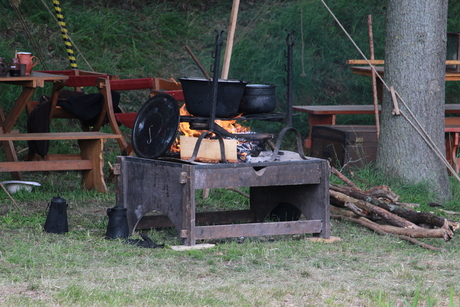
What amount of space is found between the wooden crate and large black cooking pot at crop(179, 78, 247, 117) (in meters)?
2.62

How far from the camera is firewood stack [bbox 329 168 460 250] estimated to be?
4859 mm

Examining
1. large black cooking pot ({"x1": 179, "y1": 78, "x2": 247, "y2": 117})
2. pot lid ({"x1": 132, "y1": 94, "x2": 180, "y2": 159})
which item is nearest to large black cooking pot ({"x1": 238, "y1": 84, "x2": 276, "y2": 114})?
large black cooking pot ({"x1": 179, "y1": 78, "x2": 247, "y2": 117})

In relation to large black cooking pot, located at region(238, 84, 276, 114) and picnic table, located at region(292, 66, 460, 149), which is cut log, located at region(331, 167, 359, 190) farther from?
picnic table, located at region(292, 66, 460, 149)

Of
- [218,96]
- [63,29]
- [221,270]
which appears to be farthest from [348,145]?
[63,29]

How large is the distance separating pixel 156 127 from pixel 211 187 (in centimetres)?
64

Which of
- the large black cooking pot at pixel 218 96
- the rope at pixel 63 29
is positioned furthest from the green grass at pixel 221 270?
the rope at pixel 63 29

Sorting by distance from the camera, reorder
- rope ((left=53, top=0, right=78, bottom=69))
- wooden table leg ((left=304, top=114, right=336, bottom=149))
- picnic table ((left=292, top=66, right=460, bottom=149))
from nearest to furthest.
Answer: picnic table ((left=292, top=66, right=460, bottom=149)), wooden table leg ((left=304, top=114, right=336, bottom=149)), rope ((left=53, top=0, right=78, bottom=69))

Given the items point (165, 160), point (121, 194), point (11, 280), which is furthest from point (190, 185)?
point (11, 280)

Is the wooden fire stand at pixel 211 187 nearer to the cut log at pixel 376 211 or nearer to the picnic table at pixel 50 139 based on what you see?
the cut log at pixel 376 211

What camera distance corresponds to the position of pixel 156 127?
16.0ft

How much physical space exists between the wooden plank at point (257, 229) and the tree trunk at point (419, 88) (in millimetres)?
2047

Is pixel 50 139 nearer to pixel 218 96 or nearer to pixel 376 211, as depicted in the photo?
pixel 218 96

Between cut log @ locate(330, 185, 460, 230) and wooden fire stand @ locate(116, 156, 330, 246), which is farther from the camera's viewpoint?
cut log @ locate(330, 185, 460, 230)

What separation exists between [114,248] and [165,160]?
692mm
